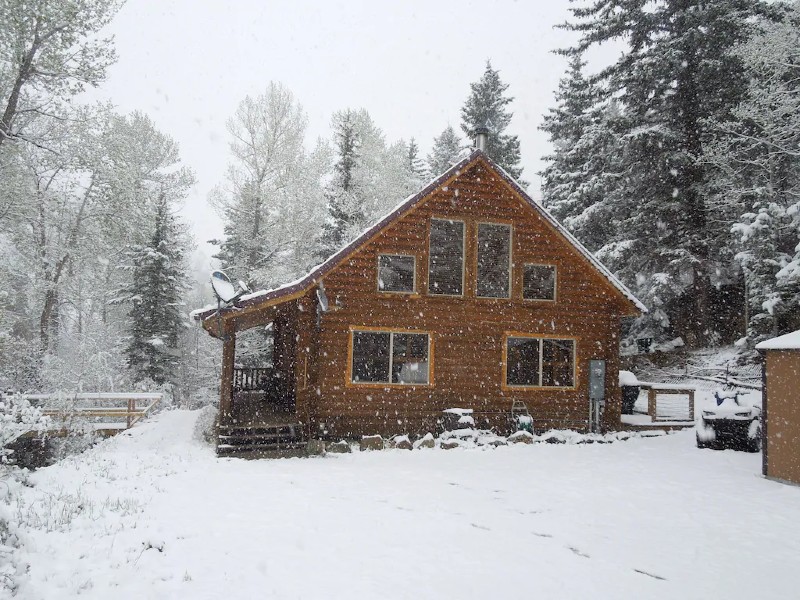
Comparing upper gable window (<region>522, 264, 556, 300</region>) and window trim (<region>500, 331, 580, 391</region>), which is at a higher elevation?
upper gable window (<region>522, 264, 556, 300</region>)

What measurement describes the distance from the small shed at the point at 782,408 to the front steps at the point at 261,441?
29.8ft

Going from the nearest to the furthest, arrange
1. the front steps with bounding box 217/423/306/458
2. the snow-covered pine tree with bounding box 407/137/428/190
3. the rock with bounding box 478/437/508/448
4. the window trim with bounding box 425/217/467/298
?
1. the front steps with bounding box 217/423/306/458
2. the rock with bounding box 478/437/508/448
3. the window trim with bounding box 425/217/467/298
4. the snow-covered pine tree with bounding box 407/137/428/190

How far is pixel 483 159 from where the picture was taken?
14625 mm

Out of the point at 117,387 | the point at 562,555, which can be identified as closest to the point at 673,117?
the point at 562,555

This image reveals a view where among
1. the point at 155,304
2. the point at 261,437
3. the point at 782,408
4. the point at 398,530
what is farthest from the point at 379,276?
the point at 155,304

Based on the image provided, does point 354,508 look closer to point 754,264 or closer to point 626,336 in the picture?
point 754,264

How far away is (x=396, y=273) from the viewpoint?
47.9 feet

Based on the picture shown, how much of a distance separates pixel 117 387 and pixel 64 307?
9206 mm

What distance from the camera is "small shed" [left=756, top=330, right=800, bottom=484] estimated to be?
9.61 m

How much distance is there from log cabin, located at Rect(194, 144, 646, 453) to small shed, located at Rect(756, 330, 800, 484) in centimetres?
503

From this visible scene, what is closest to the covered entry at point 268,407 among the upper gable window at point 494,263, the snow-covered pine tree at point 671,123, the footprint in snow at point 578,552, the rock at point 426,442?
the rock at point 426,442

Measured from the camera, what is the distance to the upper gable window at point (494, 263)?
14.9m

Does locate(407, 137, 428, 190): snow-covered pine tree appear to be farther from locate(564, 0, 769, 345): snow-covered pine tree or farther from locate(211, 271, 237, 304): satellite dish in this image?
locate(211, 271, 237, 304): satellite dish

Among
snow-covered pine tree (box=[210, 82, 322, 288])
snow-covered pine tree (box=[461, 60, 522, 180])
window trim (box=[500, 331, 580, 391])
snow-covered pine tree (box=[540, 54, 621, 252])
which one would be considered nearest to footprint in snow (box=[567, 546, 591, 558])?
window trim (box=[500, 331, 580, 391])
